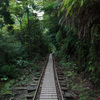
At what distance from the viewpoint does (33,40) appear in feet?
59.0

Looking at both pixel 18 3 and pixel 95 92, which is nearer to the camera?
pixel 95 92

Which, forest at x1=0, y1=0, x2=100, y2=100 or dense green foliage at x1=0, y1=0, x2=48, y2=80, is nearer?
forest at x1=0, y1=0, x2=100, y2=100

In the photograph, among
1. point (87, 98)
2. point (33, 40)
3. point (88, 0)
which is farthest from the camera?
point (33, 40)

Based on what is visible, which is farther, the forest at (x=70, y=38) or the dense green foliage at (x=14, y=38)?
the dense green foliage at (x=14, y=38)

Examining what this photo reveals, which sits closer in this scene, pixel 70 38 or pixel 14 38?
pixel 14 38

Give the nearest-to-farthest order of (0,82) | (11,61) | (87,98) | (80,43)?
1. (87,98)
2. (0,82)
3. (80,43)
4. (11,61)

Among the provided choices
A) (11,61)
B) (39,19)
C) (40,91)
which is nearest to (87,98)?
(40,91)

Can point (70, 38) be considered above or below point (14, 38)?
below

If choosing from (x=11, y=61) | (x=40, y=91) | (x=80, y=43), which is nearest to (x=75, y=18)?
(x=80, y=43)

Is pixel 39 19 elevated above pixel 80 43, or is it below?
above

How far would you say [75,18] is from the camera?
4.89 m

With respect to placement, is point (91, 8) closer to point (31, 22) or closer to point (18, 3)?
point (18, 3)

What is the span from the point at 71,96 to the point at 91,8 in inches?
175

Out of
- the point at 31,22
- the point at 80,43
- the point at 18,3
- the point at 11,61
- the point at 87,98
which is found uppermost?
the point at 18,3
